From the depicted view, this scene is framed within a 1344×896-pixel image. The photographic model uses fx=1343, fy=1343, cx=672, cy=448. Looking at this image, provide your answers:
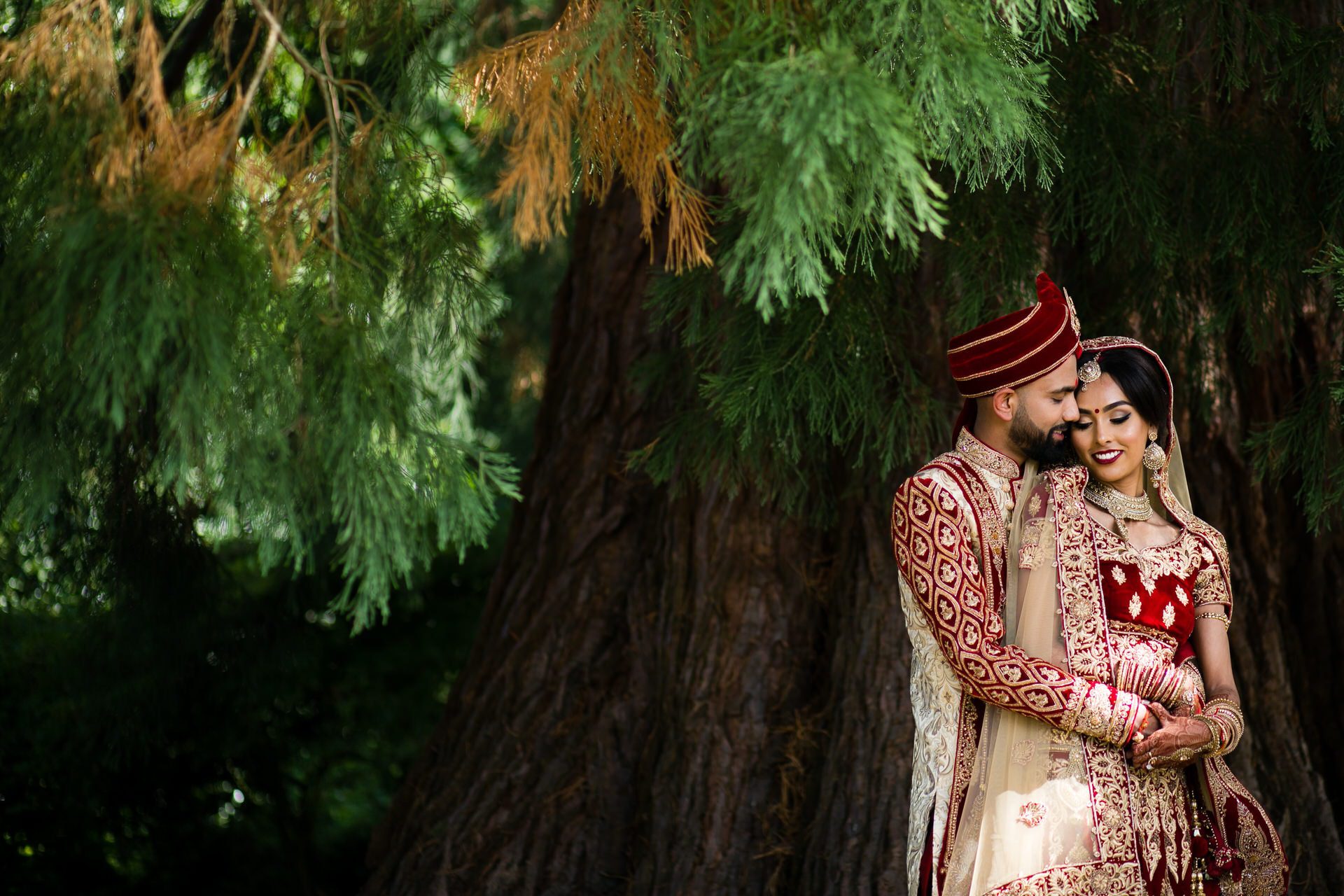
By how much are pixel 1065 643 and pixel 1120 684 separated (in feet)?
0.40

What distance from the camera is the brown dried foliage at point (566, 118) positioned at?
2.57 meters

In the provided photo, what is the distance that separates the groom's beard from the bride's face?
4 cm

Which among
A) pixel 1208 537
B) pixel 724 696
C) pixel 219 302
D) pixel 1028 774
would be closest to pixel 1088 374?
pixel 1208 537

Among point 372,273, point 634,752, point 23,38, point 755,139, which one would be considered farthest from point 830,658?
point 23,38

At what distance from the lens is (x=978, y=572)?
2490 millimetres

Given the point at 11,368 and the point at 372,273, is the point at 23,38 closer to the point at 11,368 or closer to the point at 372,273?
the point at 11,368

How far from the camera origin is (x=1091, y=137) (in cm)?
349

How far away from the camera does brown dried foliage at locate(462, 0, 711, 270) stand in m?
2.57

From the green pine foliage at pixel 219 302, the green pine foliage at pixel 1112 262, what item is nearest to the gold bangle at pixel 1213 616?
the green pine foliage at pixel 1112 262

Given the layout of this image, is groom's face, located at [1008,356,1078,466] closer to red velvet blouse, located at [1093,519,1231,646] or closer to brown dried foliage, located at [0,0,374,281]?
red velvet blouse, located at [1093,519,1231,646]

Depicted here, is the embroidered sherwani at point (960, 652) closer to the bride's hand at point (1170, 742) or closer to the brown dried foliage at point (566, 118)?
the bride's hand at point (1170, 742)

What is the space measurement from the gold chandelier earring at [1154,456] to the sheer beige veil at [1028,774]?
242mm

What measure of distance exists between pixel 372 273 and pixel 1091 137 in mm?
1896

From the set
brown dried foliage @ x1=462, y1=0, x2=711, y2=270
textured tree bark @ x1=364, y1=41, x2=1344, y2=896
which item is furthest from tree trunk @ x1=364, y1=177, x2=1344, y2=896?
brown dried foliage @ x1=462, y1=0, x2=711, y2=270
